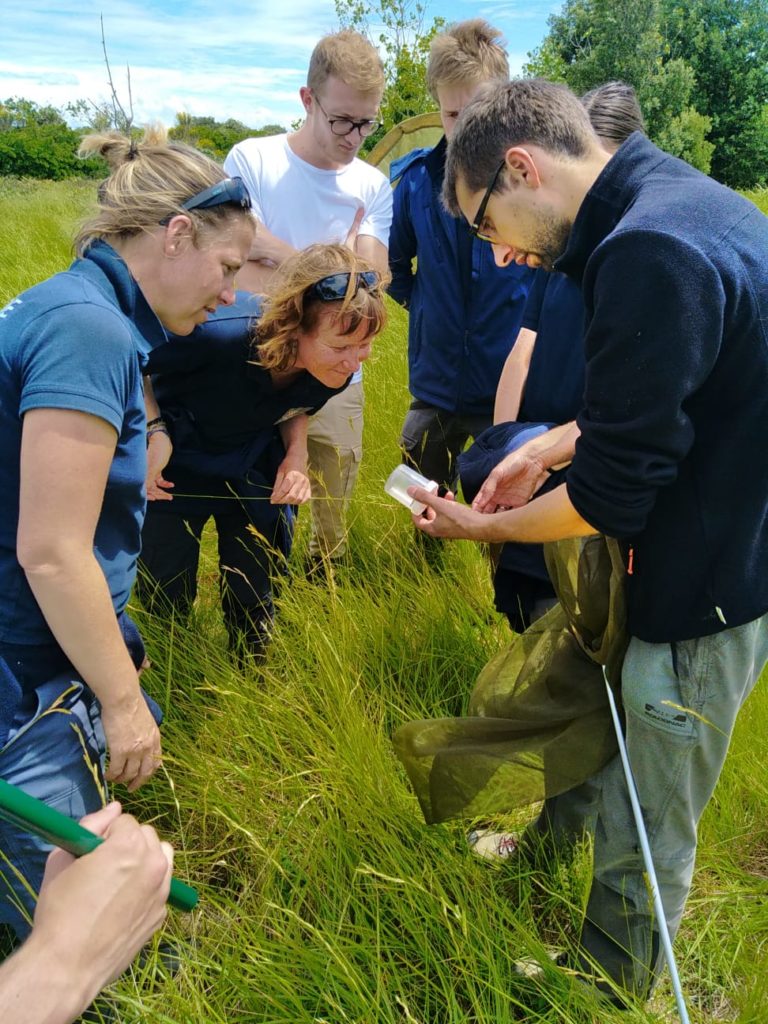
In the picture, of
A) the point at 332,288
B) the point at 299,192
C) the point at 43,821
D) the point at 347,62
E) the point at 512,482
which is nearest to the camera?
the point at 43,821

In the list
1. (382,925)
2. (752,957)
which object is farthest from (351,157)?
(752,957)

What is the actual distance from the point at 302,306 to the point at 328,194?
1.21 metres

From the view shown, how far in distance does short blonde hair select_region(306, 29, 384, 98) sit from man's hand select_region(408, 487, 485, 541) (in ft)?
5.82

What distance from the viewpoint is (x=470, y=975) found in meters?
1.38

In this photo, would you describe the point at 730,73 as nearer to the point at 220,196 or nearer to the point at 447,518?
the point at 447,518

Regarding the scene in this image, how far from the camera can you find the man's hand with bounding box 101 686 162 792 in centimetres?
136

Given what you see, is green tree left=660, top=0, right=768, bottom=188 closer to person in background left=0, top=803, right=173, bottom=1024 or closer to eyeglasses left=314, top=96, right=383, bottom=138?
eyeglasses left=314, top=96, right=383, bottom=138

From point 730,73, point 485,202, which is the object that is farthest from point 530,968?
point 730,73

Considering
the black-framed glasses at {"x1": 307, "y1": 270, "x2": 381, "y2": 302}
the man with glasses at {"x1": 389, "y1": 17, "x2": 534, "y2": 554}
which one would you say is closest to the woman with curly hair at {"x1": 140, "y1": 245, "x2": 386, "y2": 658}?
the black-framed glasses at {"x1": 307, "y1": 270, "x2": 381, "y2": 302}

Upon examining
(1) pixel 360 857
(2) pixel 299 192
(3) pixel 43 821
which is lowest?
(1) pixel 360 857

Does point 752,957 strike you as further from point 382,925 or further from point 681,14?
point 681,14

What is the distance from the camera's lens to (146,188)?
141 cm

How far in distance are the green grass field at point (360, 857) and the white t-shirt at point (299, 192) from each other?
123 cm

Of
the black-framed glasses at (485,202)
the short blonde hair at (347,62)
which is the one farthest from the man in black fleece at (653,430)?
the short blonde hair at (347,62)
